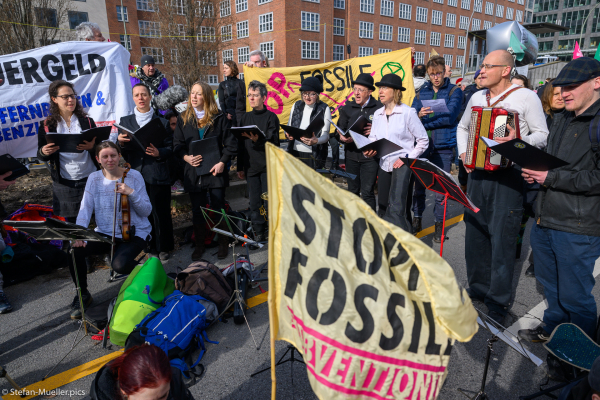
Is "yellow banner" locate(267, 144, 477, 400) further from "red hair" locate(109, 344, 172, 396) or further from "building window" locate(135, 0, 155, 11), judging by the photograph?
"building window" locate(135, 0, 155, 11)

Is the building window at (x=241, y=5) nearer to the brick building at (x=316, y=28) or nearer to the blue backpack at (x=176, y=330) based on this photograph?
the brick building at (x=316, y=28)

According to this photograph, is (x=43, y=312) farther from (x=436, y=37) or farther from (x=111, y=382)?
(x=436, y=37)

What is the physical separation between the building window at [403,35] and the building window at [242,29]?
20.6m

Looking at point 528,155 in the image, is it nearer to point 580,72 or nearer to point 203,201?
point 580,72

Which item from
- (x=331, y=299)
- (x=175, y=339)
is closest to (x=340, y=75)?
(x=175, y=339)

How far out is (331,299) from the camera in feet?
5.42

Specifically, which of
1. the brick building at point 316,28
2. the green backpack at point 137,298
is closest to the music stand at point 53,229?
the green backpack at point 137,298

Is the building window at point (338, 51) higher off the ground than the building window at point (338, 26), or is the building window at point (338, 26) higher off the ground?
the building window at point (338, 26)

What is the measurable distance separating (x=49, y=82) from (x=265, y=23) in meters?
40.4

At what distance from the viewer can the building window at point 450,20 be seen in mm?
54938

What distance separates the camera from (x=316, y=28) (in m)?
41.5

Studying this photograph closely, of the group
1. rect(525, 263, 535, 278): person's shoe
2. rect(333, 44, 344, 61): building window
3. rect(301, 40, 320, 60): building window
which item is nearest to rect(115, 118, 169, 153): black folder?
rect(525, 263, 535, 278): person's shoe

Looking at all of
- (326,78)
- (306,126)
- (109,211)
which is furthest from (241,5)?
(109,211)

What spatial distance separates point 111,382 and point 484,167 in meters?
3.06
